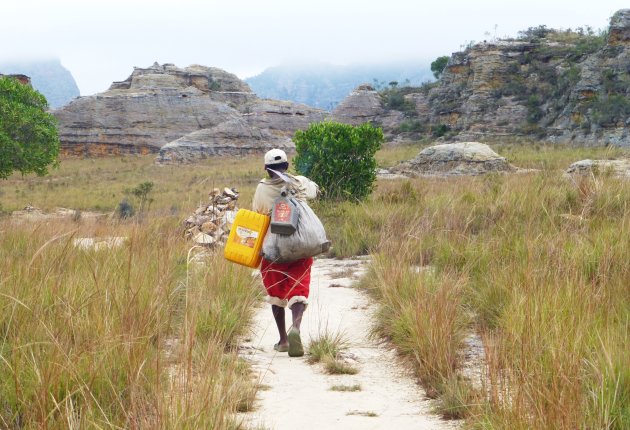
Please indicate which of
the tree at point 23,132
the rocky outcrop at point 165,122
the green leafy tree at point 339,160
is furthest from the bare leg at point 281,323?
the rocky outcrop at point 165,122

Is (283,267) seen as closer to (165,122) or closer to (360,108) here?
(360,108)

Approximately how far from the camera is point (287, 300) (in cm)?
554

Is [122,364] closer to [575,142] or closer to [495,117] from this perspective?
[575,142]

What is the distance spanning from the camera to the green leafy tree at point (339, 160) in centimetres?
1478

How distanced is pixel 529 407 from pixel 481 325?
2584mm

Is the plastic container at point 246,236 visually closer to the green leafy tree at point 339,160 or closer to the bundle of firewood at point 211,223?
the bundle of firewood at point 211,223

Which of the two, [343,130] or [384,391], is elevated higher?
[343,130]

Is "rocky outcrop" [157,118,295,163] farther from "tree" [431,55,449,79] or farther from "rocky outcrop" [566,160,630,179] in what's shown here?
"rocky outcrop" [566,160,630,179]

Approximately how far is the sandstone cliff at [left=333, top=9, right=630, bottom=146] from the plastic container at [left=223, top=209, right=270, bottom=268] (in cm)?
3228

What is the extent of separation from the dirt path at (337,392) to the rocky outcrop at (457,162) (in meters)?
15.9

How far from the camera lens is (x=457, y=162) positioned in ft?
75.7

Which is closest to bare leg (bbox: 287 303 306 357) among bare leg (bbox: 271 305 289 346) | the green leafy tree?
bare leg (bbox: 271 305 289 346)

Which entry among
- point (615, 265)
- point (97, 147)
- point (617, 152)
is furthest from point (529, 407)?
point (97, 147)

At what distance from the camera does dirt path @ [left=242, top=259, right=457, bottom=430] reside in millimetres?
3641
